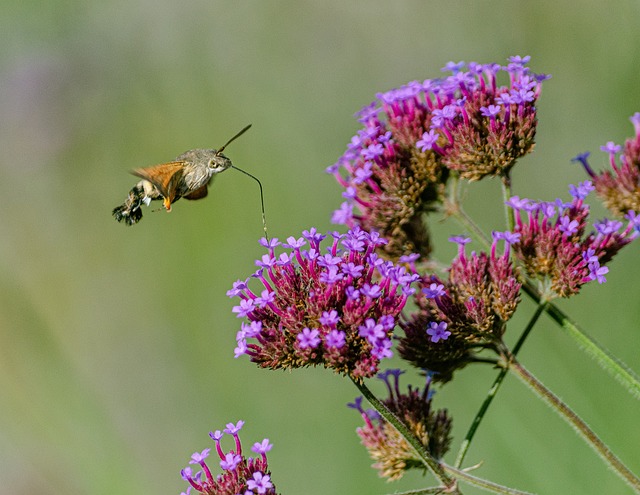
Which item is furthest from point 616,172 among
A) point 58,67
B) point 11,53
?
point 11,53

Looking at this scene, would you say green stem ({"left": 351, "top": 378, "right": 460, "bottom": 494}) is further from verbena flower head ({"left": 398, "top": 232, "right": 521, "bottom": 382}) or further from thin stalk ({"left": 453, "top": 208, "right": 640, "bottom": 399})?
thin stalk ({"left": 453, "top": 208, "right": 640, "bottom": 399})

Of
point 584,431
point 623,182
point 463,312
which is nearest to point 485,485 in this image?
point 584,431

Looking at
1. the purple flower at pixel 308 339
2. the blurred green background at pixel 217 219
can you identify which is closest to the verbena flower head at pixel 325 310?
the purple flower at pixel 308 339

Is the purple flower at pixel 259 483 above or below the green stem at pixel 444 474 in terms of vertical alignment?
above

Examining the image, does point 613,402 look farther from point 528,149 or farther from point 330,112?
point 330,112

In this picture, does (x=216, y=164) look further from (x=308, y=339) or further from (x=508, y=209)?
(x=508, y=209)

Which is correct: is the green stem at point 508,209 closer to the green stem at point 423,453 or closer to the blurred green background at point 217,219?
the green stem at point 423,453
